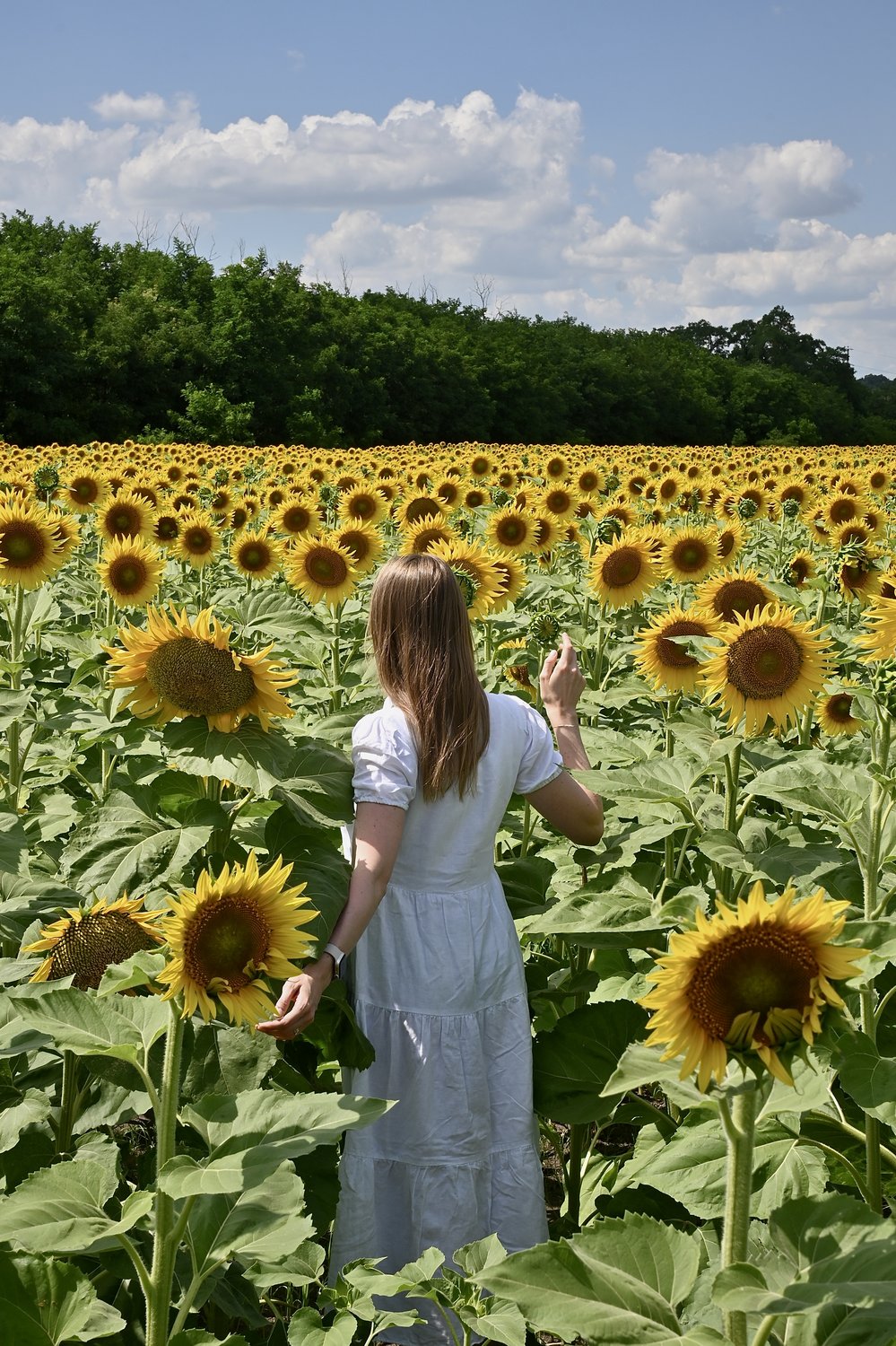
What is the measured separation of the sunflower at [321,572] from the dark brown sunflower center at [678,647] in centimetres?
251

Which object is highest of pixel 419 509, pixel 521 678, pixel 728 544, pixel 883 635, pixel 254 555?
pixel 419 509

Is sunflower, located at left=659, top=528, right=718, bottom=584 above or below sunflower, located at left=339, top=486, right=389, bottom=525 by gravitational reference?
below

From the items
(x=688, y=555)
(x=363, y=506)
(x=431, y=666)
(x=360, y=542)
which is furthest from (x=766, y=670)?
(x=363, y=506)

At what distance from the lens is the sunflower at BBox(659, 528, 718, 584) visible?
683 cm

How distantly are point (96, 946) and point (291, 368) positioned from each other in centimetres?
3452

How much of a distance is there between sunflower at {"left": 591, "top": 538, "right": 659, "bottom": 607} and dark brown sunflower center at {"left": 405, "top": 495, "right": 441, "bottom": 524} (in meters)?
2.79

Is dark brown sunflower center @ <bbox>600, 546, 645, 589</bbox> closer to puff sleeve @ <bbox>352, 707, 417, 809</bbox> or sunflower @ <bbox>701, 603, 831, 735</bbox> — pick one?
sunflower @ <bbox>701, 603, 831, 735</bbox>

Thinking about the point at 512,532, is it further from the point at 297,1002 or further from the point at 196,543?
the point at 297,1002

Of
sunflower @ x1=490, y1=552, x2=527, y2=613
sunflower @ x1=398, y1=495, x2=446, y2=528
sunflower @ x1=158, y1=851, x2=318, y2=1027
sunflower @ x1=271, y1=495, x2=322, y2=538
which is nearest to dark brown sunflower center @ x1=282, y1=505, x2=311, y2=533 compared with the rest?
sunflower @ x1=271, y1=495, x2=322, y2=538

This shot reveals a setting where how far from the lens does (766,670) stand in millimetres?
3359

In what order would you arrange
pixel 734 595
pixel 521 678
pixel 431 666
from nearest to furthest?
1. pixel 431 666
2. pixel 734 595
3. pixel 521 678

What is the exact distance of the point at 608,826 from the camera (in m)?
3.64

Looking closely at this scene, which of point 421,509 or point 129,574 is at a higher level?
point 421,509

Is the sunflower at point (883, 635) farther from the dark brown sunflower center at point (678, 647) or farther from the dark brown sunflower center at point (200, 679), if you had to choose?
the dark brown sunflower center at point (200, 679)
